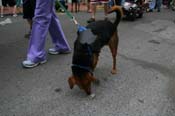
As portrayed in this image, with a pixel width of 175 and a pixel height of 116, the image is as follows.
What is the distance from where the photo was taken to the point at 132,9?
10.8 meters

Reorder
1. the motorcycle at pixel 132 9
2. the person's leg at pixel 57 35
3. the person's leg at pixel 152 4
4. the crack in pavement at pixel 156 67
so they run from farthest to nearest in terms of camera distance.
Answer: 1. the person's leg at pixel 152 4
2. the motorcycle at pixel 132 9
3. the person's leg at pixel 57 35
4. the crack in pavement at pixel 156 67

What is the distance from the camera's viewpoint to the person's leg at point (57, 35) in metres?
5.84

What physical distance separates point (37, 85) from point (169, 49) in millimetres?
3491

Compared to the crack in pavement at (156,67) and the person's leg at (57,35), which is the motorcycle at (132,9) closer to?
the crack in pavement at (156,67)

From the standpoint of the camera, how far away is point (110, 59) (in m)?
5.89

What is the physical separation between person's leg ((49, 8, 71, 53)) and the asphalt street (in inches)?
6.9

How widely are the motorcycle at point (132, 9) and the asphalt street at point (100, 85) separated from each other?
3.44 metres

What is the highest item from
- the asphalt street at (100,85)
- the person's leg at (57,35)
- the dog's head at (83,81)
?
the person's leg at (57,35)

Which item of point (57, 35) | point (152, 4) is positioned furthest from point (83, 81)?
point (152, 4)

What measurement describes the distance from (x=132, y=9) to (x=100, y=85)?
6.64m

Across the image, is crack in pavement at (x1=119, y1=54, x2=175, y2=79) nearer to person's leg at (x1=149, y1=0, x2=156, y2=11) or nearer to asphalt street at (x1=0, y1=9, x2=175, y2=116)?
asphalt street at (x1=0, y1=9, x2=175, y2=116)

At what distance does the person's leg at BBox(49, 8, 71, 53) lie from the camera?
5836 millimetres

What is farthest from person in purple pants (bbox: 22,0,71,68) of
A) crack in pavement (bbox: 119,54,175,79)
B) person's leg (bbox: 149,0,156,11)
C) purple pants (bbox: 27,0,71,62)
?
person's leg (bbox: 149,0,156,11)

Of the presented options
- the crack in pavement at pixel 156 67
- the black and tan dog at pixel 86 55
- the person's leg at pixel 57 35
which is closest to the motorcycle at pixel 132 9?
the crack in pavement at pixel 156 67
